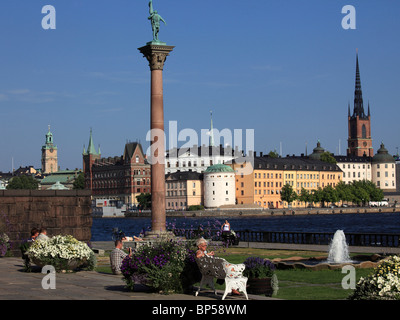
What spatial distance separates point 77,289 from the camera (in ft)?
56.1

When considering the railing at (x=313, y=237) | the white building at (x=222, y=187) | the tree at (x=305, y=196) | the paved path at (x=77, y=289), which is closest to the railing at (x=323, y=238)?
the railing at (x=313, y=237)

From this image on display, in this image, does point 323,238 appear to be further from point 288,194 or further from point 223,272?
point 288,194

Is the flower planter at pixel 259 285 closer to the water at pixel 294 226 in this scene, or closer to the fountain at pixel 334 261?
the fountain at pixel 334 261

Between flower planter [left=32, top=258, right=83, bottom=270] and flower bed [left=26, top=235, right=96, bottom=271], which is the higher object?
flower bed [left=26, top=235, right=96, bottom=271]

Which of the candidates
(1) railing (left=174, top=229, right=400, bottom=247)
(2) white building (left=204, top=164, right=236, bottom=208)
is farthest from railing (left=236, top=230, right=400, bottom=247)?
(2) white building (left=204, top=164, right=236, bottom=208)

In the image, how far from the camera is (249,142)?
167000 mm

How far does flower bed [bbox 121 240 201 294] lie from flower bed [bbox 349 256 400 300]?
4673mm

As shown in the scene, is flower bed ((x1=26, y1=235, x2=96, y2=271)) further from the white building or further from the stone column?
the white building

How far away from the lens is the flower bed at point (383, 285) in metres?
12.2

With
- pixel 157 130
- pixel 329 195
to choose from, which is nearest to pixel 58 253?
pixel 157 130

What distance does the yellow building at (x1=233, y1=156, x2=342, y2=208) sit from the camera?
174375 mm

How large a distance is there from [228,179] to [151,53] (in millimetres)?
138076
